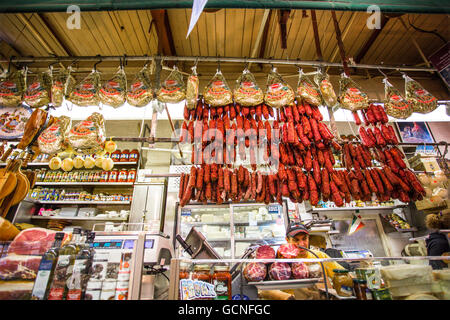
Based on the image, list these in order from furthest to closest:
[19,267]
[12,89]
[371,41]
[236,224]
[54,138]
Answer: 1. [236,224]
2. [371,41]
3. [12,89]
4. [54,138]
5. [19,267]

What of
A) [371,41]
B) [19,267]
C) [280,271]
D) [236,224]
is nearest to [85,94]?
[19,267]

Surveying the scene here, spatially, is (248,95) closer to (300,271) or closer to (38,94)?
(300,271)

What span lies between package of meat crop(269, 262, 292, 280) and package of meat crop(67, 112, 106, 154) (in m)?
2.53

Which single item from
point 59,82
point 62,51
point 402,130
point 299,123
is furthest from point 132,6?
point 402,130

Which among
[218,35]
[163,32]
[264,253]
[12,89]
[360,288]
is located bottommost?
[360,288]

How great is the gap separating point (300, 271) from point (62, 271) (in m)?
1.61

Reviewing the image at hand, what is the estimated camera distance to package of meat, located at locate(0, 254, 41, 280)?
1.23 meters

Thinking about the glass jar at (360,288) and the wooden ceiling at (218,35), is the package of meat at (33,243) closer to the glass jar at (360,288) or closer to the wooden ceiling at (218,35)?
the glass jar at (360,288)

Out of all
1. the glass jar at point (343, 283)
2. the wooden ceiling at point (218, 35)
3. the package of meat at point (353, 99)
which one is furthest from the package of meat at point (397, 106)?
the glass jar at point (343, 283)

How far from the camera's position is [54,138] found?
288 centimetres

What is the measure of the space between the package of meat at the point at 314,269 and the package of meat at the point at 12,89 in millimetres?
4211

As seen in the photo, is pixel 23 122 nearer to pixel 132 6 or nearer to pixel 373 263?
pixel 132 6

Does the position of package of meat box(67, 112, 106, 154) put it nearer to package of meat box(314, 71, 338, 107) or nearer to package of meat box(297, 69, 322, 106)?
package of meat box(297, 69, 322, 106)

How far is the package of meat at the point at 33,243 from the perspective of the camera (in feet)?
4.33
